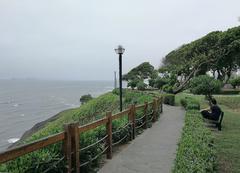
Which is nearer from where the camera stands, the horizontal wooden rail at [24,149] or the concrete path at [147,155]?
the horizontal wooden rail at [24,149]

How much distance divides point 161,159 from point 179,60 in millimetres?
42376

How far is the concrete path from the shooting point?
688 centimetres

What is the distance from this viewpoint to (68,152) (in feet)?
18.3

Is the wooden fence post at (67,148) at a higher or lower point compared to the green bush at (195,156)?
higher

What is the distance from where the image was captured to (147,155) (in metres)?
8.16

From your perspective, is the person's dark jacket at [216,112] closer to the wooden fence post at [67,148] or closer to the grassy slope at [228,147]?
the grassy slope at [228,147]

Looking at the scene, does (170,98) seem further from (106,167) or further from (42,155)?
(42,155)

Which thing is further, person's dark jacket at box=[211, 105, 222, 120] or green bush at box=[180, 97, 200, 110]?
green bush at box=[180, 97, 200, 110]

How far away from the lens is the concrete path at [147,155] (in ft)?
22.6

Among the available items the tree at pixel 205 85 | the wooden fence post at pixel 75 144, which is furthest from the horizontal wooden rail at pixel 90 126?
the tree at pixel 205 85

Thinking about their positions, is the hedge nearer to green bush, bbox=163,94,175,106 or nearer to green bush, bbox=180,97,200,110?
green bush, bbox=180,97,200,110

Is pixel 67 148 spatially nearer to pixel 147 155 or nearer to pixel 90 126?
pixel 90 126

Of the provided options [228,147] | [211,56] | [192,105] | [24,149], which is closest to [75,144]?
[24,149]

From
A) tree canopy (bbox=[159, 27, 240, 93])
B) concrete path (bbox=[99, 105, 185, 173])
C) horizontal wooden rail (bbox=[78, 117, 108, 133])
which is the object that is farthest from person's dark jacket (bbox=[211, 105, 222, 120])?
tree canopy (bbox=[159, 27, 240, 93])
